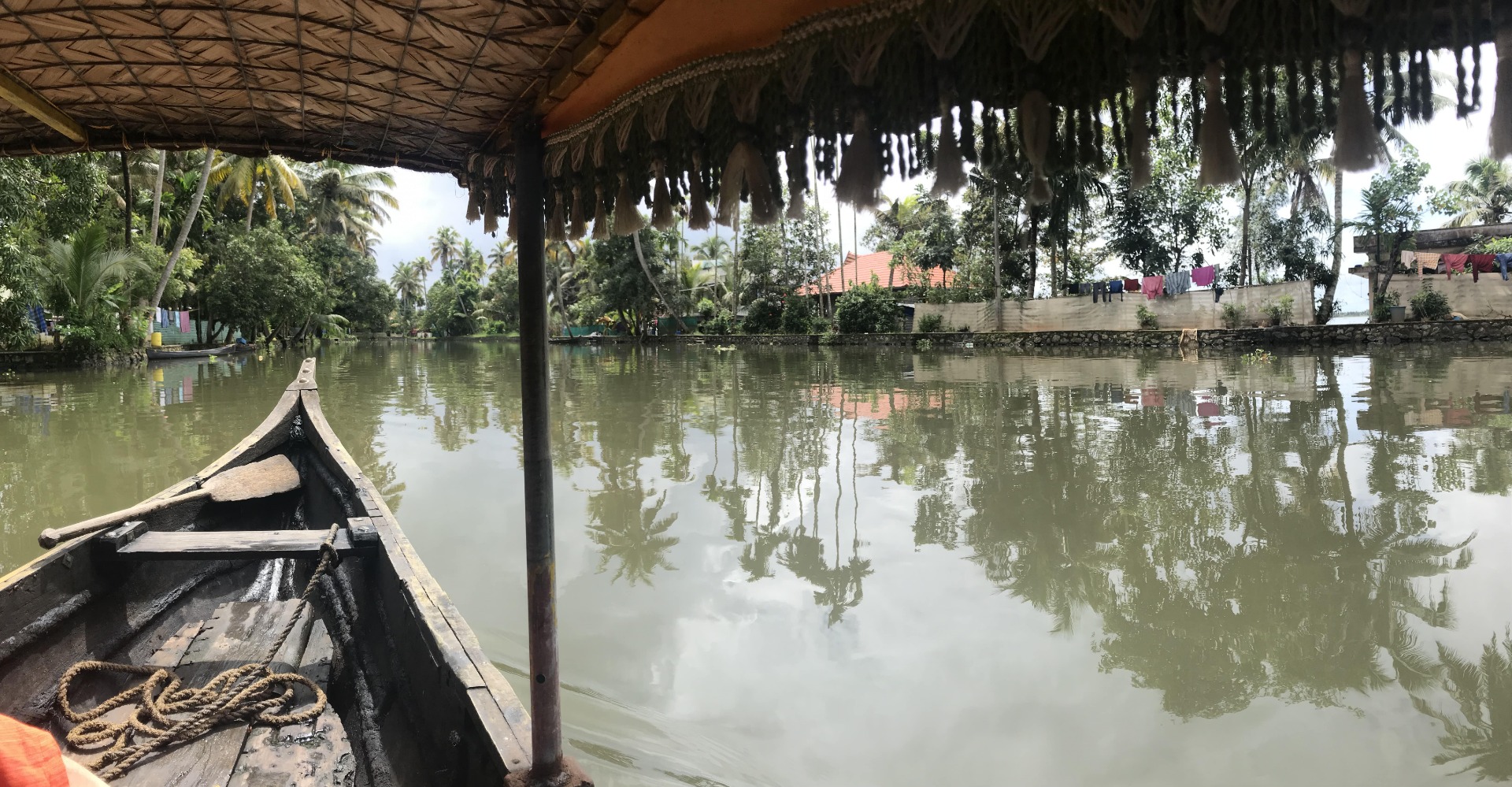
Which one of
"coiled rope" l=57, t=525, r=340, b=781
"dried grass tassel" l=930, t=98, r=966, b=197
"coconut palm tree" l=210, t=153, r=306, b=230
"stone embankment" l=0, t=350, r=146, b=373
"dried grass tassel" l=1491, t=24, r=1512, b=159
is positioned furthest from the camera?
"coconut palm tree" l=210, t=153, r=306, b=230

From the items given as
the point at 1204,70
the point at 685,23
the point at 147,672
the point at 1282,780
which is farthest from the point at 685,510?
the point at 1204,70

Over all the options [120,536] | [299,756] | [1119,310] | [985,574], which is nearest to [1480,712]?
[985,574]

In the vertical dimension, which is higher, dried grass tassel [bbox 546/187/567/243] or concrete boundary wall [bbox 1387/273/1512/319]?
concrete boundary wall [bbox 1387/273/1512/319]

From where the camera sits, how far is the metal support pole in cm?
194

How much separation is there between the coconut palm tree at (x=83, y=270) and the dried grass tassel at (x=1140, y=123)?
63.2ft

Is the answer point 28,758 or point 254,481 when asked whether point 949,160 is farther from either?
point 254,481

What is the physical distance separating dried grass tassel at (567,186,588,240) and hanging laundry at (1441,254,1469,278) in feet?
76.5

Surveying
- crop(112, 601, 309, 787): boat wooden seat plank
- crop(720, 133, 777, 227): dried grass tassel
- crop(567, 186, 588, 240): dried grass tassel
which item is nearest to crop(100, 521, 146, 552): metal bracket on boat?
crop(112, 601, 309, 787): boat wooden seat plank

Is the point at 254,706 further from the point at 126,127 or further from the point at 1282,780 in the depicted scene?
the point at 1282,780

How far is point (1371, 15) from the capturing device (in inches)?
36.6

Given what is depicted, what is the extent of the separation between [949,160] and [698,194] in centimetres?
62

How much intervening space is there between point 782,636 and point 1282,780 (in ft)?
6.45

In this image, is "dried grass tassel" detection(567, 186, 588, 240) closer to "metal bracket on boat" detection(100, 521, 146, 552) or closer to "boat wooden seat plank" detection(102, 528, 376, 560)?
"boat wooden seat plank" detection(102, 528, 376, 560)

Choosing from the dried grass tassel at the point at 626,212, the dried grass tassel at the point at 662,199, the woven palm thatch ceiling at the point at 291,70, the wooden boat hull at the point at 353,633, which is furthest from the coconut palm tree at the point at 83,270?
the dried grass tassel at the point at 662,199
